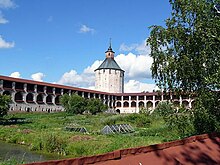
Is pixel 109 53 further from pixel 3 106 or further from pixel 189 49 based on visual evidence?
pixel 189 49

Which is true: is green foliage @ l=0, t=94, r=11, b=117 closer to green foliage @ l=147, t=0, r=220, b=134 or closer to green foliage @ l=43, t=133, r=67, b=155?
green foliage @ l=43, t=133, r=67, b=155

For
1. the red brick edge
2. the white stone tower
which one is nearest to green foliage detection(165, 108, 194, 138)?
the red brick edge

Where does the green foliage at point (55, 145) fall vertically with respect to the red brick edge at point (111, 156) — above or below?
below

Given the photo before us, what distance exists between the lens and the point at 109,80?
86.1 metres

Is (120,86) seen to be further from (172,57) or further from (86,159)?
(86,159)

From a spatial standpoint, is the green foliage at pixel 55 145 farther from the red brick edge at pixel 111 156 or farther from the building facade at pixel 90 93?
the red brick edge at pixel 111 156

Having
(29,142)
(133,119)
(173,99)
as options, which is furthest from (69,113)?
(173,99)

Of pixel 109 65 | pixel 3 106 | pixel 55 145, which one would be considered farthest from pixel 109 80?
pixel 55 145

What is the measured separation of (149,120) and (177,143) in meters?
30.9

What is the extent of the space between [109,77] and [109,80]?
100cm

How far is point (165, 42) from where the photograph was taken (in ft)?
40.1

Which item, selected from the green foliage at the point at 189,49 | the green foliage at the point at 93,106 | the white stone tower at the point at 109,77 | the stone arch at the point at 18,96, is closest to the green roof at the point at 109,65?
the white stone tower at the point at 109,77

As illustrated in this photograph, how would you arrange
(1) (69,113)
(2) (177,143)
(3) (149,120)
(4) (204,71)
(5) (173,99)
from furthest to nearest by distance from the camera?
A: (1) (69,113) → (3) (149,120) → (5) (173,99) → (4) (204,71) → (2) (177,143)

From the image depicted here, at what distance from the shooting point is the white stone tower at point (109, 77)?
3393 inches
